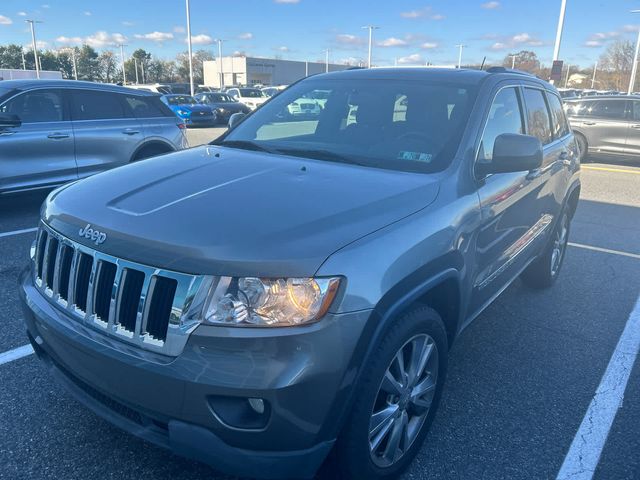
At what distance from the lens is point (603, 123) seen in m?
13.7

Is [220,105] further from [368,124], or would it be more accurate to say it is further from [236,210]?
[236,210]

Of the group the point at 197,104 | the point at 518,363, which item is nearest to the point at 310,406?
the point at 518,363

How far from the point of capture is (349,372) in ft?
6.58

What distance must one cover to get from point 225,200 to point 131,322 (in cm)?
66

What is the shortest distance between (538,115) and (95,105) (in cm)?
591

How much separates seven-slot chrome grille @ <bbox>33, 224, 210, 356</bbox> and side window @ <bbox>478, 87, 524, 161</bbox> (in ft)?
6.24

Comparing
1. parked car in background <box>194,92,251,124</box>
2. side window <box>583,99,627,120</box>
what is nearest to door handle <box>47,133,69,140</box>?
side window <box>583,99,627,120</box>

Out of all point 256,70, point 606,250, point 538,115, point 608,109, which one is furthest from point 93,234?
point 256,70

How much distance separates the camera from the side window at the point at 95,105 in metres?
7.33

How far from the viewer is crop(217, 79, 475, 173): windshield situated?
121 inches

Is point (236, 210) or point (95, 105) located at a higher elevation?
point (95, 105)

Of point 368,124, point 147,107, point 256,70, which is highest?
point 256,70

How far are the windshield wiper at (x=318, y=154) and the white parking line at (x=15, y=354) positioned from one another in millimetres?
2080

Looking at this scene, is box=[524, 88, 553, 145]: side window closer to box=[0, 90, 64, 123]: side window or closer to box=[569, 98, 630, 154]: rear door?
box=[0, 90, 64, 123]: side window
